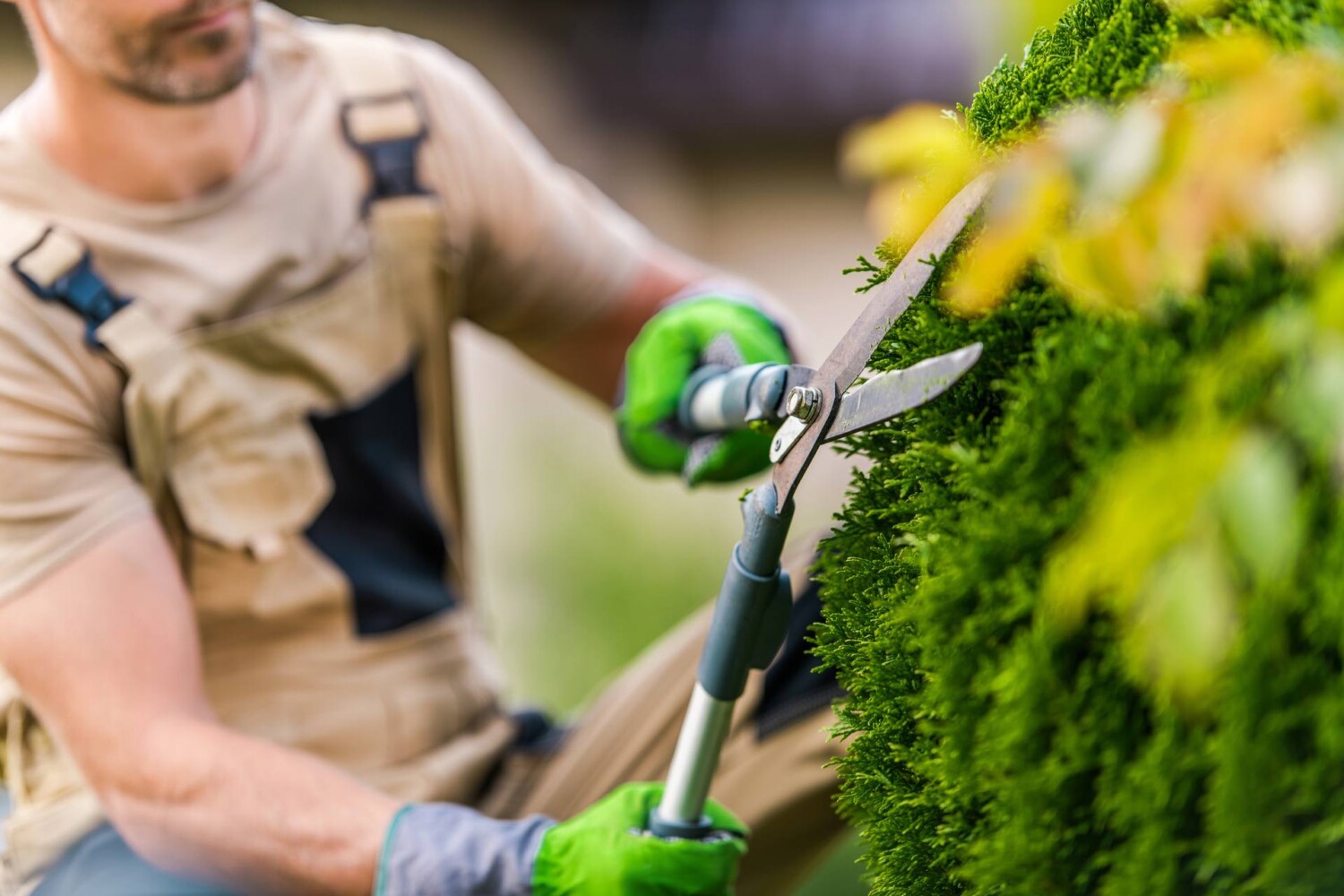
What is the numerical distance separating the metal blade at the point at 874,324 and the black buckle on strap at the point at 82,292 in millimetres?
852

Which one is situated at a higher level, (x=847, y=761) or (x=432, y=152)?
(x=432, y=152)

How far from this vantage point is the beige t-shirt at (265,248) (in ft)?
4.79

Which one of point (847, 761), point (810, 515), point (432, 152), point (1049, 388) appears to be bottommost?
point (810, 515)

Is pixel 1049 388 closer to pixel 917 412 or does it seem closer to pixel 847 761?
pixel 917 412

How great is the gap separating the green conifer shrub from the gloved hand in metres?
0.52

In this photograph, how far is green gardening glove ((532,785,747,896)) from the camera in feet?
4.07

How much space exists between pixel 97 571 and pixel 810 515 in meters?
3.09

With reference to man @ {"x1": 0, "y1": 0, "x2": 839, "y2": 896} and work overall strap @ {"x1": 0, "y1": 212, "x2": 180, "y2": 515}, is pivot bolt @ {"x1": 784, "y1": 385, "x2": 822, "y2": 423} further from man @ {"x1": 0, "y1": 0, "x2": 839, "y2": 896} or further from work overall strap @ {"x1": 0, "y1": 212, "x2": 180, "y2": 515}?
work overall strap @ {"x1": 0, "y1": 212, "x2": 180, "y2": 515}

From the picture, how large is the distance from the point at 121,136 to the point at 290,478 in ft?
1.52

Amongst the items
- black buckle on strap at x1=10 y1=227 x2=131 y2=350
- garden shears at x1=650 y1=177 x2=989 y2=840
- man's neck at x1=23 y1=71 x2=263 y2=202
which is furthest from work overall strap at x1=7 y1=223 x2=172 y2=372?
garden shears at x1=650 y1=177 x2=989 y2=840

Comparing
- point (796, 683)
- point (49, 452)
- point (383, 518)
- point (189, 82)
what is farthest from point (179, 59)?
point (796, 683)

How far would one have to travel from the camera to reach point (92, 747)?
1.42m

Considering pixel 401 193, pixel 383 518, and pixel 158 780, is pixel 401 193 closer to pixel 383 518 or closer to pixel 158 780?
pixel 383 518

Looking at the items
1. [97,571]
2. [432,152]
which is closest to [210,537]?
[97,571]
